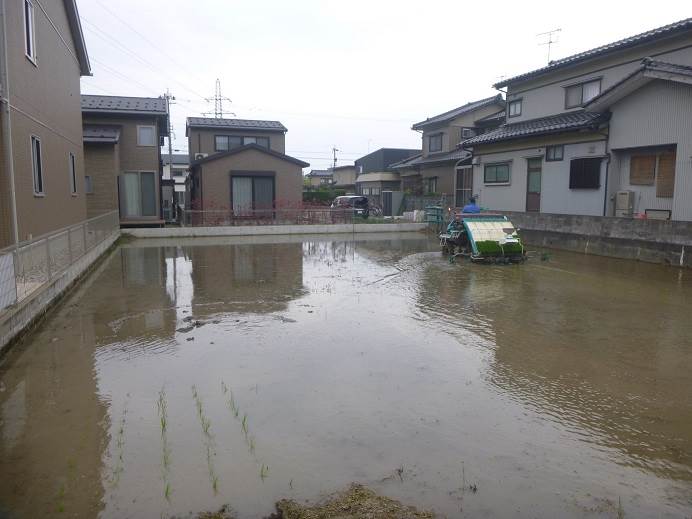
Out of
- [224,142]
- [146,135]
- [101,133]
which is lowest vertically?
[101,133]

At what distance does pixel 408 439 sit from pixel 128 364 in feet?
10.7

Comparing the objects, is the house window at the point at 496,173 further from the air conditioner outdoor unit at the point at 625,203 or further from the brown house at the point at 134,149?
the brown house at the point at 134,149

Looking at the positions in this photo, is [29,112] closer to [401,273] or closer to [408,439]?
[401,273]

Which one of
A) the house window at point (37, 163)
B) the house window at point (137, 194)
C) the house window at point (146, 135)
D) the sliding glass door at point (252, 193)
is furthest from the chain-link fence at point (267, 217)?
the house window at point (37, 163)

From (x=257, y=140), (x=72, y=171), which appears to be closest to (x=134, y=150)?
(x=72, y=171)

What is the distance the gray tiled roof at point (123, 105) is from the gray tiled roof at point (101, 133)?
672 mm

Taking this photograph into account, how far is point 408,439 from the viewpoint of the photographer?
397 cm

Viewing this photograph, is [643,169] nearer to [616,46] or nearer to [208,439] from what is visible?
[616,46]

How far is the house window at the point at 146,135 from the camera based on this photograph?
22812 millimetres

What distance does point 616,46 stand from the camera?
54.5 feet

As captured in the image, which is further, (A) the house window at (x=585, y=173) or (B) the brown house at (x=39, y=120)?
(A) the house window at (x=585, y=173)

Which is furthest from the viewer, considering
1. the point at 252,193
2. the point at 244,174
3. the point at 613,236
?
the point at 252,193

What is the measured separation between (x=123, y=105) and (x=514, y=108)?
16.1 meters

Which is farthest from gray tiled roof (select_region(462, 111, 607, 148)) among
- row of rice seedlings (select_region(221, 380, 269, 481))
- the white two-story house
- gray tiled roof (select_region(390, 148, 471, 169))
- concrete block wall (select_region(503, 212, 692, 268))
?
row of rice seedlings (select_region(221, 380, 269, 481))
